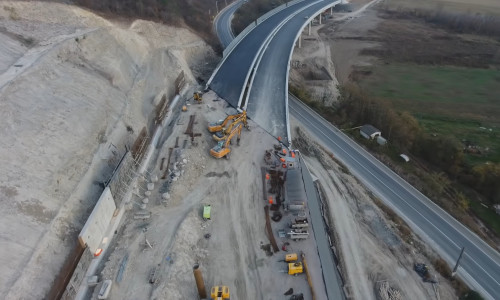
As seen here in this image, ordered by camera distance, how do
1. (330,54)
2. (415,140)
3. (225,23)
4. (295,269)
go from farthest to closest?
(225,23) → (330,54) → (415,140) → (295,269)

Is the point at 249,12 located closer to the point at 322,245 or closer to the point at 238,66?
the point at 238,66

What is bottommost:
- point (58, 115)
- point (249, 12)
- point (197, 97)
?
point (197, 97)

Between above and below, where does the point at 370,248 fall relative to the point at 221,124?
below

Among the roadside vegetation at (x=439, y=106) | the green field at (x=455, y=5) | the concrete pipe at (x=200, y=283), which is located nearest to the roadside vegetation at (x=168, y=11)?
the roadside vegetation at (x=439, y=106)

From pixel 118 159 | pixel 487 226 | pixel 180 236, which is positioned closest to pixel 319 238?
pixel 180 236

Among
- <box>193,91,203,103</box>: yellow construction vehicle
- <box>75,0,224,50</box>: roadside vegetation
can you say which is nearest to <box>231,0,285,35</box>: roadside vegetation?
<box>75,0,224,50</box>: roadside vegetation

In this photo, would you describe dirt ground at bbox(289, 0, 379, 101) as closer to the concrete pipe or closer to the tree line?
the tree line

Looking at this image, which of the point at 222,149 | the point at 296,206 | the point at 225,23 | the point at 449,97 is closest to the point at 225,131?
the point at 222,149

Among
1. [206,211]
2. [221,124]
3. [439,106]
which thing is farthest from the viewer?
[439,106]
